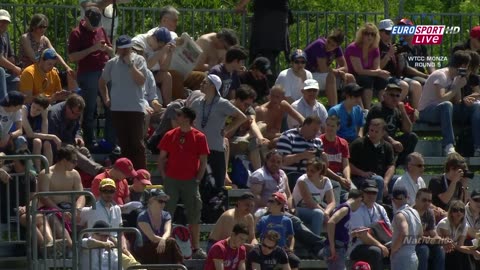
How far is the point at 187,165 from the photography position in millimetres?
20609

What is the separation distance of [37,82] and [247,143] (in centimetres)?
255

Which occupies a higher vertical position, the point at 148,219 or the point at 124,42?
the point at 124,42

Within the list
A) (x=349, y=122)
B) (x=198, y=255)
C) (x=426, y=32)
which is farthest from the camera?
(x=426, y=32)

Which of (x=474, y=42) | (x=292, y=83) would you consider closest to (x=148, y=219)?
(x=292, y=83)

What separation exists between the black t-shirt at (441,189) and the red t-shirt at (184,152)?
10.8 feet

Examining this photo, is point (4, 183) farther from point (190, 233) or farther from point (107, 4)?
point (107, 4)

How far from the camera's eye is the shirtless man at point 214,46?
23419 millimetres

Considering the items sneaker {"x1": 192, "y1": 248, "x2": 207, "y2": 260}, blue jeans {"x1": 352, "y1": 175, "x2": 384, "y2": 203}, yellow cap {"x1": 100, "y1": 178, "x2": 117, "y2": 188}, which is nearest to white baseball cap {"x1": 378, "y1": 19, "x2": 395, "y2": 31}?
blue jeans {"x1": 352, "y1": 175, "x2": 384, "y2": 203}

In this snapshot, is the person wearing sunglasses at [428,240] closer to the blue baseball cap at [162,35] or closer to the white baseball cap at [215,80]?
the white baseball cap at [215,80]

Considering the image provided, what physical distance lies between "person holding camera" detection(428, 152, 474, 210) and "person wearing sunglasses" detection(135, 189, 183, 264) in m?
4.06

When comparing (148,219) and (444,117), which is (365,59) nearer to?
(444,117)

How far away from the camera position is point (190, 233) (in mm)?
20562

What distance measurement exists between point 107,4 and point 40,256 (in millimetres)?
5513

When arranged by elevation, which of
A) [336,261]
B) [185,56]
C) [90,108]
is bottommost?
[336,261]
